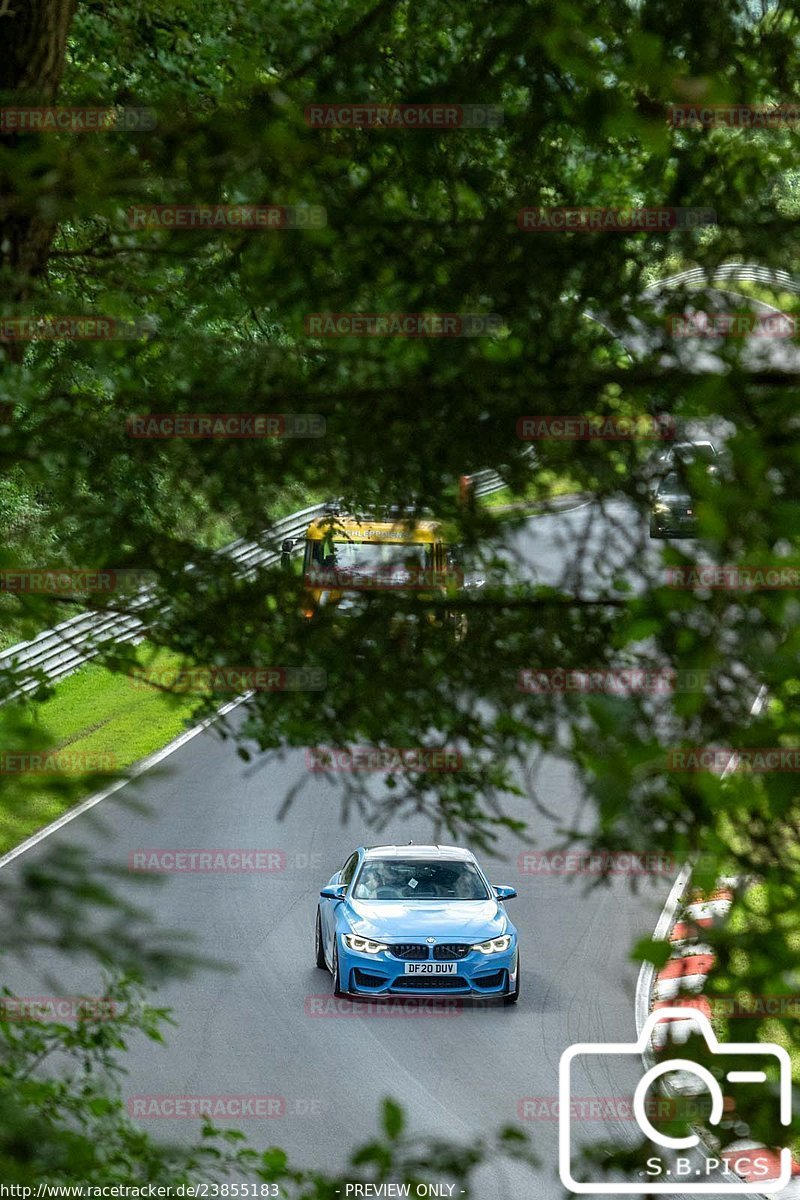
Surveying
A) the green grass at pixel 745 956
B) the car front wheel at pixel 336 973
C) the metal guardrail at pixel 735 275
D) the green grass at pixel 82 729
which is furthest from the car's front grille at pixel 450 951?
the green grass at pixel 745 956

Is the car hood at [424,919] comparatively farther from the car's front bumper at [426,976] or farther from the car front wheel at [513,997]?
the car front wheel at [513,997]

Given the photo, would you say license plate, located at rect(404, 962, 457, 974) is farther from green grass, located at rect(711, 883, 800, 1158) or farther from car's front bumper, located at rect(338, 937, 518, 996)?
green grass, located at rect(711, 883, 800, 1158)

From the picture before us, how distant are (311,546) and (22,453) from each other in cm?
108

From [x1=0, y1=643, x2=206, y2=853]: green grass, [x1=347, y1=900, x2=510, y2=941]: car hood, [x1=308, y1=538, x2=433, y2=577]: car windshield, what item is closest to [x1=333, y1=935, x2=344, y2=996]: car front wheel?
[x1=347, y1=900, x2=510, y2=941]: car hood

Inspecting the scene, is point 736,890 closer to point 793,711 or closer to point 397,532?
point 793,711

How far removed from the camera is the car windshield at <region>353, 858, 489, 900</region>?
14148 mm

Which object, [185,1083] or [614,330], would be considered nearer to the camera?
[614,330]

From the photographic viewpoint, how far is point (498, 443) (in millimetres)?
4160

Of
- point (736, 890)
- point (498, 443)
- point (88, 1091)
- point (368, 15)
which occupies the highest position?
point (368, 15)

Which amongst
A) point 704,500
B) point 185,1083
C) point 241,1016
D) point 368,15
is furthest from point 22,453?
point 241,1016

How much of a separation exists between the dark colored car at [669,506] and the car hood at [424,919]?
32.7 feet

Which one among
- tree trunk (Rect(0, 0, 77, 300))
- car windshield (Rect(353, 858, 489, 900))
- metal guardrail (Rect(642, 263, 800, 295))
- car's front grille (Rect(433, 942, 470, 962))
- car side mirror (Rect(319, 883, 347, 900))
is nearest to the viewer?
metal guardrail (Rect(642, 263, 800, 295))

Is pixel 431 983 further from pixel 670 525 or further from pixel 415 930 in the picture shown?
pixel 670 525

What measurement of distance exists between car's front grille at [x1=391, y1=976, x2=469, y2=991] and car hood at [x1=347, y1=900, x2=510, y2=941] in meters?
0.69
